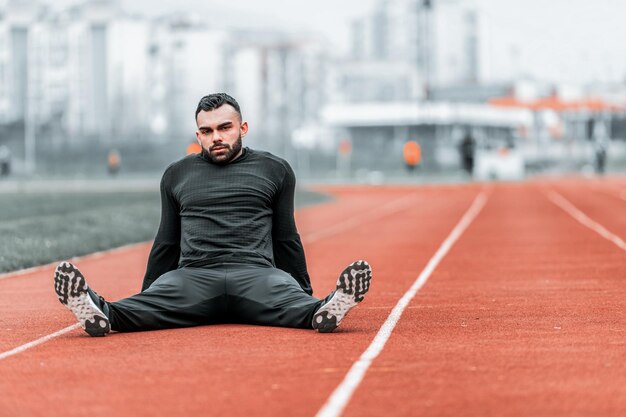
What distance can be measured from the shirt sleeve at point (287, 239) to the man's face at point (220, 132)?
0.50m

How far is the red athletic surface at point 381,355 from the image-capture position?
7.36m

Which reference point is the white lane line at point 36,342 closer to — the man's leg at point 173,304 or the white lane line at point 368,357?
the man's leg at point 173,304

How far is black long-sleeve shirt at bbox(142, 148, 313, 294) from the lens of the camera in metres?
11.1

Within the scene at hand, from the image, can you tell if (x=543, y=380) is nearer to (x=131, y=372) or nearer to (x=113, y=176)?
(x=131, y=372)

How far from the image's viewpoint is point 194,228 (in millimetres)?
11133

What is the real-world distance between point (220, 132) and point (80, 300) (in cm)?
179

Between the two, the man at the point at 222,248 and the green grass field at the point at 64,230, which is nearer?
the man at the point at 222,248

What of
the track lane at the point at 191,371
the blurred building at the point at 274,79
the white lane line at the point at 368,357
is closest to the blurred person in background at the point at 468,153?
Result: the white lane line at the point at 368,357

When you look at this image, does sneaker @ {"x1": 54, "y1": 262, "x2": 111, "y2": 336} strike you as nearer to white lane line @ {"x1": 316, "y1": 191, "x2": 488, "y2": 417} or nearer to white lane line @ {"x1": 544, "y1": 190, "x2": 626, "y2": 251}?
white lane line @ {"x1": 316, "y1": 191, "x2": 488, "y2": 417}

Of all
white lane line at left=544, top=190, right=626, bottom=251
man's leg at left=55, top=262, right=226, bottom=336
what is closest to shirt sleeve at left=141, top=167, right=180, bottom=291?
man's leg at left=55, top=262, right=226, bottom=336

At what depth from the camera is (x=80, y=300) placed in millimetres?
10016

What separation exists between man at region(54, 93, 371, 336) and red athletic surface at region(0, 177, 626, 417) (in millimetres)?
160

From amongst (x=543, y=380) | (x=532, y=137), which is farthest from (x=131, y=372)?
(x=532, y=137)

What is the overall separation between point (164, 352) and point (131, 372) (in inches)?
35.0
